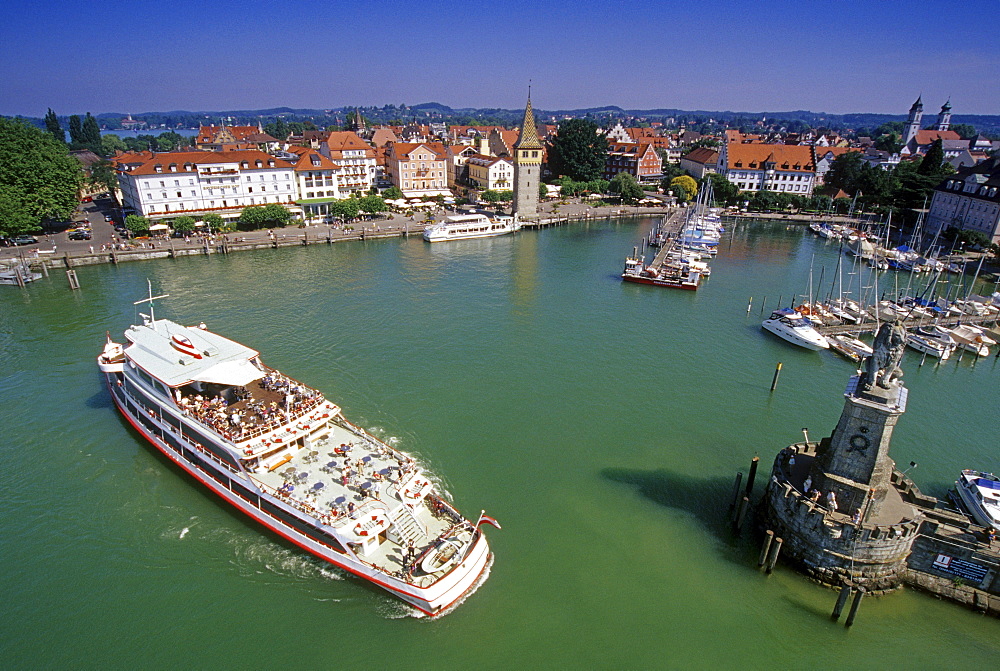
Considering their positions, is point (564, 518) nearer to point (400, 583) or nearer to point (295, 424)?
point (400, 583)

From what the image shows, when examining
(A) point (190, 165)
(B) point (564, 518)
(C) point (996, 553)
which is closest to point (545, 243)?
(A) point (190, 165)

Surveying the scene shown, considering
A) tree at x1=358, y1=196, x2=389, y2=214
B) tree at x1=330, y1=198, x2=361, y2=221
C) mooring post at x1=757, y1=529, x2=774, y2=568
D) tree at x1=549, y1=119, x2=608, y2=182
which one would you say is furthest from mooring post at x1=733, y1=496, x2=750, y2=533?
tree at x1=549, y1=119, x2=608, y2=182

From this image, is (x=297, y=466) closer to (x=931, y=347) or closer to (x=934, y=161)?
(x=931, y=347)

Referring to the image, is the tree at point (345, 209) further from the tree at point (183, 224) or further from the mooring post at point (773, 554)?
the mooring post at point (773, 554)

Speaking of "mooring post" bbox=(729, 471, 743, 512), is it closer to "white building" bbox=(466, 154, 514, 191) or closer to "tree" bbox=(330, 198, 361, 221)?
"tree" bbox=(330, 198, 361, 221)

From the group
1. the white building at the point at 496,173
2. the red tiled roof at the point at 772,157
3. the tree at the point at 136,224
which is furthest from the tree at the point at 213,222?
the red tiled roof at the point at 772,157
